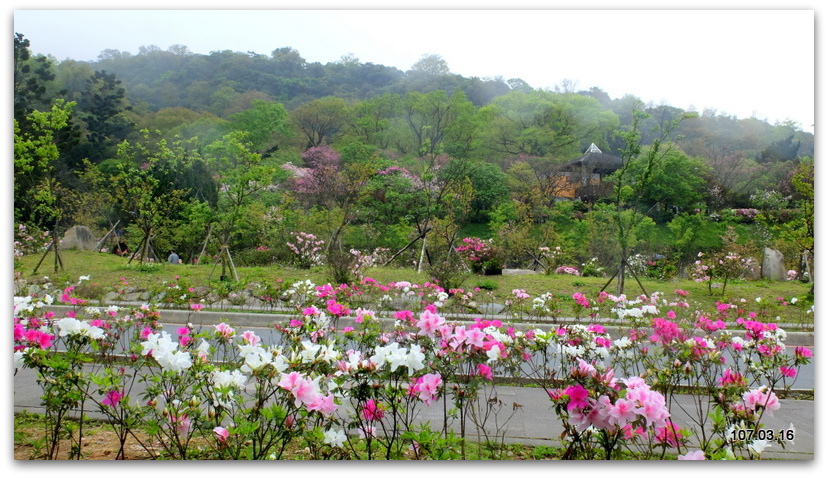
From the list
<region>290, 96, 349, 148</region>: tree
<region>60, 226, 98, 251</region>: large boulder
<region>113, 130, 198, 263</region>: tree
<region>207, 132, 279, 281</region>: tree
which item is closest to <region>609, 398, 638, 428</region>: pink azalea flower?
<region>290, 96, 349, 148</region>: tree

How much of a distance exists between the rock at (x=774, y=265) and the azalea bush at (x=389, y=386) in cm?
77

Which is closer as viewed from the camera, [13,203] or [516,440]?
[516,440]

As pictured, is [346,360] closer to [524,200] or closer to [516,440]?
[516,440]

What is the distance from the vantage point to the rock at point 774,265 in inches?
127

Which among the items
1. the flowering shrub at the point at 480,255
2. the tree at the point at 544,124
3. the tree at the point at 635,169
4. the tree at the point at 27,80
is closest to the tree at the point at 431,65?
the tree at the point at 544,124

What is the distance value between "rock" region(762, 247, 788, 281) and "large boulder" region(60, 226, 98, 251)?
3.92 metres

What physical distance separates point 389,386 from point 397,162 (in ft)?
6.26

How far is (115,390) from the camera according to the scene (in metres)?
1.78

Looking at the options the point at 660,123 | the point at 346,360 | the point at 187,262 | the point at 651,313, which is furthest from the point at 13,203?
the point at 660,123

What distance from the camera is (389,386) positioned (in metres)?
1.69

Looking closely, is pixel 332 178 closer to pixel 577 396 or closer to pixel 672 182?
pixel 672 182

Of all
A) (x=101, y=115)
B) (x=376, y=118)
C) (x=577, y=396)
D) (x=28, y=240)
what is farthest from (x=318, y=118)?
(x=577, y=396)

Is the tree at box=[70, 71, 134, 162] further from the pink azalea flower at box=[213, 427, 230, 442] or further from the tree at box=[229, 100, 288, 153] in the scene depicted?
the pink azalea flower at box=[213, 427, 230, 442]

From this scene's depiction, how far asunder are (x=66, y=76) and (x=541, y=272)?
292cm
